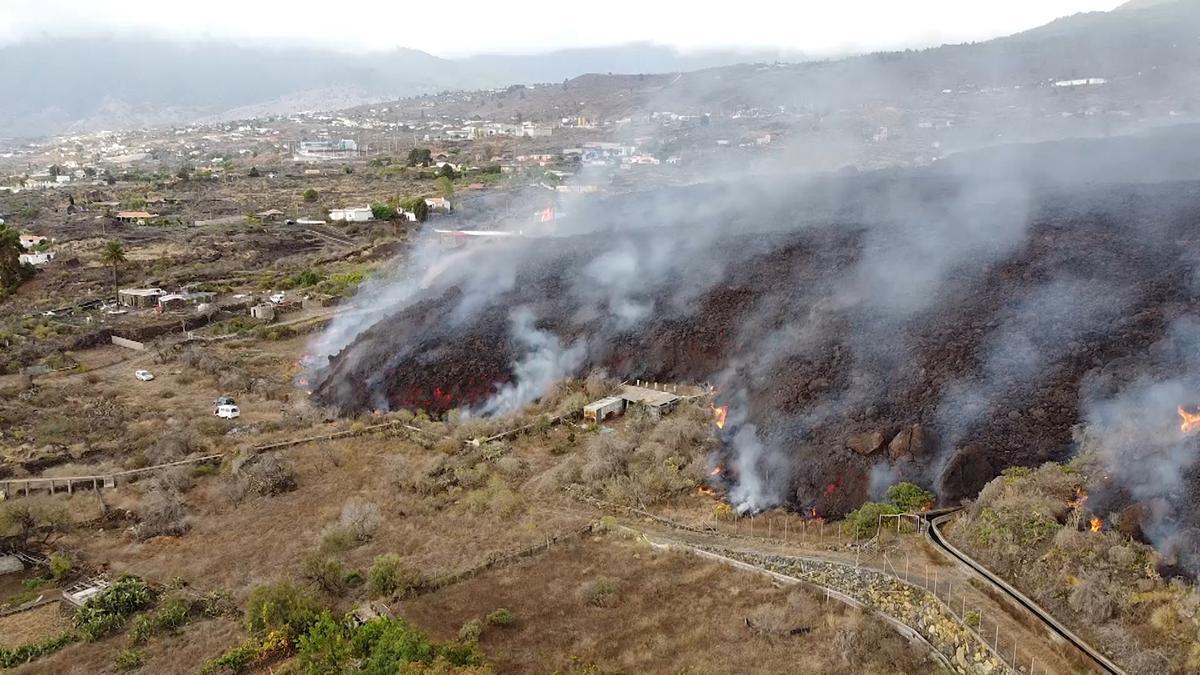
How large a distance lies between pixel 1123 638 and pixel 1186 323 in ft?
46.5

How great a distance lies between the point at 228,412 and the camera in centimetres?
3338

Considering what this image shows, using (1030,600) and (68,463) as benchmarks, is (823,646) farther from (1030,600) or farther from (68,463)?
(68,463)

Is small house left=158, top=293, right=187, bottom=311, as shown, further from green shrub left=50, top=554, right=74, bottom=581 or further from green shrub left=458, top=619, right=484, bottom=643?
green shrub left=458, top=619, right=484, bottom=643

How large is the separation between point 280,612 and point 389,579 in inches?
103

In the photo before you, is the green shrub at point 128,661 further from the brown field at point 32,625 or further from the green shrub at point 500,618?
the green shrub at point 500,618

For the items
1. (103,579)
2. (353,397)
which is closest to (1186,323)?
(353,397)

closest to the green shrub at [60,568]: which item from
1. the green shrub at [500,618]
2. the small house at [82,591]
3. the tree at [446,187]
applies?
the small house at [82,591]

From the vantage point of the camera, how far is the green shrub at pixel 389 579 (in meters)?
20.1

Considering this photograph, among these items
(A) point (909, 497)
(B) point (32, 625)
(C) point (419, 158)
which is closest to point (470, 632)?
(B) point (32, 625)

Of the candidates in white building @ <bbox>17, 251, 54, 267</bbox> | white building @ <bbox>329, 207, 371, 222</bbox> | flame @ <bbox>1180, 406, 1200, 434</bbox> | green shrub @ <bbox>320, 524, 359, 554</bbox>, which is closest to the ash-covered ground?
flame @ <bbox>1180, 406, 1200, 434</bbox>

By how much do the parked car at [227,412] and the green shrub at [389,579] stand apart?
15.6 meters

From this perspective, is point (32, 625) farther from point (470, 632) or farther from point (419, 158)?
point (419, 158)

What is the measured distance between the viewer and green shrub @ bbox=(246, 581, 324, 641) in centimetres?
1823

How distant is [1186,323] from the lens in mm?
26688
